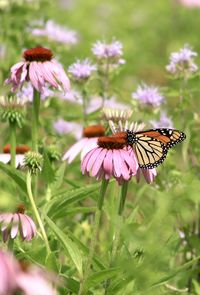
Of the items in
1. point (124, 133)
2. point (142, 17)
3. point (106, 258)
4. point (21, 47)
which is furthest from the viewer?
point (142, 17)

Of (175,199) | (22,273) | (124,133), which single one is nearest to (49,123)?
(124,133)

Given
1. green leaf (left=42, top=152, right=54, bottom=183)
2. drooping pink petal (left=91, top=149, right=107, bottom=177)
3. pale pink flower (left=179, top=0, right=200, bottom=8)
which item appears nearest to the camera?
drooping pink petal (left=91, top=149, right=107, bottom=177)

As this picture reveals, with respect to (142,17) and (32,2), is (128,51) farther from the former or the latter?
(32,2)

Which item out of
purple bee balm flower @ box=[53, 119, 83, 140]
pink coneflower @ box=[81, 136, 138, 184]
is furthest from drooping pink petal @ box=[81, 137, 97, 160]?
purple bee balm flower @ box=[53, 119, 83, 140]

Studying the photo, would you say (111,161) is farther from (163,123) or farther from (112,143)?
(163,123)

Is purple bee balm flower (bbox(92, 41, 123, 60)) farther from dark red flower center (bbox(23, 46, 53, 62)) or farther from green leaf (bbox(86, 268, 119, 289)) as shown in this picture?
green leaf (bbox(86, 268, 119, 289))

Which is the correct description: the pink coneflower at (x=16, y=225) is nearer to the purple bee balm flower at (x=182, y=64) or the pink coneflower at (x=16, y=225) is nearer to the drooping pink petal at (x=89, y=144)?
the drooping pink petal at (x=89, y=144)

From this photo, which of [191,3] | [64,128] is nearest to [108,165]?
[64,128]
